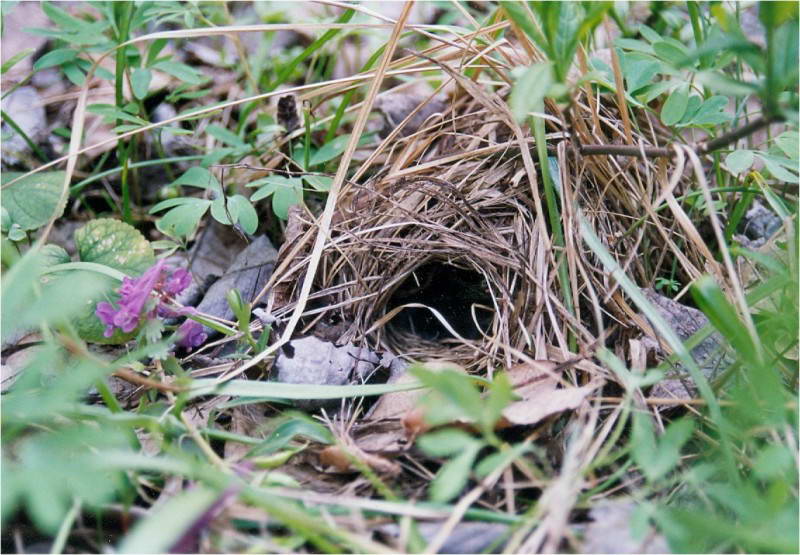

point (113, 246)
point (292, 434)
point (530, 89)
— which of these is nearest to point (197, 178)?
point (113, 246)

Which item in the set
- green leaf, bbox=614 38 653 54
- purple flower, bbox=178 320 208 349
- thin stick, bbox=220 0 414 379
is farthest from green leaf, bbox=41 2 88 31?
green leaf, bbox=614 38 653 54

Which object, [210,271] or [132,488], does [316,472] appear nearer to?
[132,488]

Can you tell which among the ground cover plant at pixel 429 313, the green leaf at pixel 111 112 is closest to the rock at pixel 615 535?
the ground cover plant at pixel 429 313

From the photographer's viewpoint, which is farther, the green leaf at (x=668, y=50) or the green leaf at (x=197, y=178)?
the green leaf at (x=197, y=178)

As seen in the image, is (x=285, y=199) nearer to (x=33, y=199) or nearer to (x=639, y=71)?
(x=33, y=199)

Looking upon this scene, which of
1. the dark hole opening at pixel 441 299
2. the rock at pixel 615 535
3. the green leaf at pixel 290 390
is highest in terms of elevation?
the green leaf at pixel 290 390

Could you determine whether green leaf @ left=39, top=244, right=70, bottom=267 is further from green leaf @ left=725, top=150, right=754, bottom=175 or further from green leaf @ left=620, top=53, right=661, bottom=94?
green leaf @ left=725, top=150, right=754, bottom=175

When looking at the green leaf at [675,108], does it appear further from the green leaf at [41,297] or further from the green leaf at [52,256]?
the green leaf at [52,256]
